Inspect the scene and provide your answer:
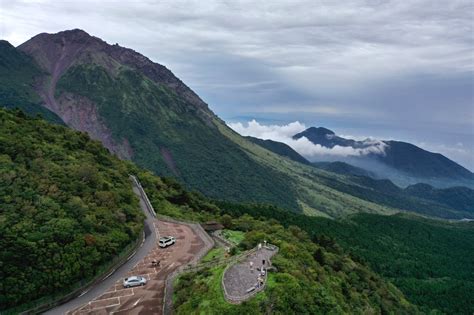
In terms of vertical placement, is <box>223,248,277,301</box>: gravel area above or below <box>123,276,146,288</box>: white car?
above

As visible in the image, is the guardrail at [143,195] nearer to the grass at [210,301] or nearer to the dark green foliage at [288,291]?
the dark green foliage at [288,291]

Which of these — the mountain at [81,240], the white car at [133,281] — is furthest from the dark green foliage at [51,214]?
the white car at [133,281]

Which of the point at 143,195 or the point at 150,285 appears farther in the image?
the point at 143,195

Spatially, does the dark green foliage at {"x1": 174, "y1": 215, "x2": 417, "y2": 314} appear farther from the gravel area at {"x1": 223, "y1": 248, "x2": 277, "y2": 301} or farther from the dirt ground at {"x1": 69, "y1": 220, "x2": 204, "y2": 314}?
the dirt ground at {"x1": 69, "y1": 220, "x2": 204, "y2": 314}

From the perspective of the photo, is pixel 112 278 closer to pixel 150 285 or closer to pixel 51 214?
pixel 150 285

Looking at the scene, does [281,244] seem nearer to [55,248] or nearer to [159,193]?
[55,248]

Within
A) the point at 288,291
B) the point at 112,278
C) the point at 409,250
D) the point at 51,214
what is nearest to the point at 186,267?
the point at 112,278

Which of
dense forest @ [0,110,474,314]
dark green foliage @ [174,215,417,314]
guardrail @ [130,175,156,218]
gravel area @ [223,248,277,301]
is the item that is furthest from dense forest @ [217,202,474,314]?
gravel area @ [223,248,277,301]
